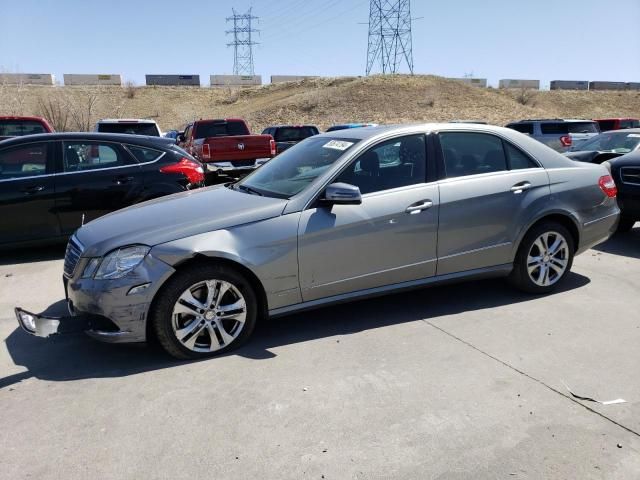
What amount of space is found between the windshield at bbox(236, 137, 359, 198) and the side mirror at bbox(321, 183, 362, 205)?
0.94 feet

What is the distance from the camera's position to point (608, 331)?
4348 millimetres

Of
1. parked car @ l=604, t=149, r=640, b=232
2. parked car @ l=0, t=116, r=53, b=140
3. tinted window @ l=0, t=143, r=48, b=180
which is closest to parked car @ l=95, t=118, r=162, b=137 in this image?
parked car @ l=0, t=116, r=53, b=140

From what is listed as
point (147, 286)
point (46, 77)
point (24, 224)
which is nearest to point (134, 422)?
point (147, 286)

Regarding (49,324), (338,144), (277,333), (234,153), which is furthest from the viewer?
(234,153)

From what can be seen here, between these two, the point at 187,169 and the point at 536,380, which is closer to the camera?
the point at 536,380

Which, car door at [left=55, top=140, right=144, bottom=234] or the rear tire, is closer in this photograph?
car door at [left=55, top=140, right=144, bottom=234]

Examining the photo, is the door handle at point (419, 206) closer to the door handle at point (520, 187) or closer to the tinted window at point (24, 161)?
the door handle at point (520, 187)

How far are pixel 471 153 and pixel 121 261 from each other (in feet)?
10.2

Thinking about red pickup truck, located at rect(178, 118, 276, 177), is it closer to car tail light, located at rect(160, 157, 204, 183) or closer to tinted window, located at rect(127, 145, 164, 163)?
car tail light, located at rect(160, 157, 204, 183)

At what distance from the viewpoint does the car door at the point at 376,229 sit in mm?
4074

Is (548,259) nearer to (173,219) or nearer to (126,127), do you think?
(173,219)

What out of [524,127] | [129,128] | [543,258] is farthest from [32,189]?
[524,127]

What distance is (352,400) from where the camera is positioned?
3.30 m

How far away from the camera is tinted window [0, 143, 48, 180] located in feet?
21.3
